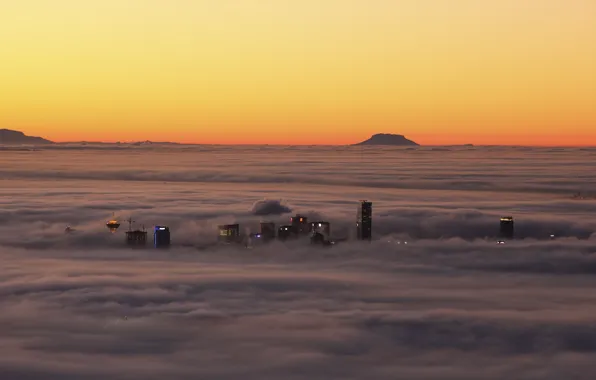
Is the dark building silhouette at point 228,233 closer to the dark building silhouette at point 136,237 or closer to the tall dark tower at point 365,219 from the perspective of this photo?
the dark building silhouette at point 136,237

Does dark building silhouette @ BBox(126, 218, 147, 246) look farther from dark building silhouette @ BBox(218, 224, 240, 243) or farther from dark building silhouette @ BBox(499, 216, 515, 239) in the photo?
dark building silhouette @ BBox(499, 216, 515, 239)

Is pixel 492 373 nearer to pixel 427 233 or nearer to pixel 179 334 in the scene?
pixel 179 334

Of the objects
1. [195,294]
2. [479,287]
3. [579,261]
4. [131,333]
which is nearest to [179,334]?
[131,333]

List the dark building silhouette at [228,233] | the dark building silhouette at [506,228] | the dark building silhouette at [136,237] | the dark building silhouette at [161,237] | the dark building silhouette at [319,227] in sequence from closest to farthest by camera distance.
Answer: the dark building silhouette at [506,228], the dark building silhouette at [161,237], the dark building silhouette at [136,237], the dark building silhouette at [228,233], the dark building silhouette at [319,227]

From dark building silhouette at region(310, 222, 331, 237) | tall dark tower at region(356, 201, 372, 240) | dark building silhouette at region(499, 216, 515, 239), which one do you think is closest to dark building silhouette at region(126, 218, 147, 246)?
dark building silhouette at region(310, 222, 331, 237)

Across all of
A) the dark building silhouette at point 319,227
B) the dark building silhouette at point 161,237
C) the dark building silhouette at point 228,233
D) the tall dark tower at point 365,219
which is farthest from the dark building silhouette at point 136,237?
the tall dark tower at point 365,219
